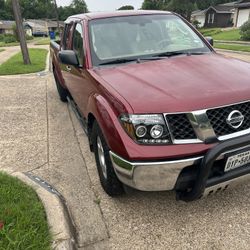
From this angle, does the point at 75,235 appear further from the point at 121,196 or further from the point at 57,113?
the point at 57,113

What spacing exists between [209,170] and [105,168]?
1063 mm

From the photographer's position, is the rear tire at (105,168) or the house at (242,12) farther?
the house at (242,12)

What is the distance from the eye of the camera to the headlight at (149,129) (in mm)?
2346

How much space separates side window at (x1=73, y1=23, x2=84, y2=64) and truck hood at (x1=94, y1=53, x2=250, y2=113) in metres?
0.62

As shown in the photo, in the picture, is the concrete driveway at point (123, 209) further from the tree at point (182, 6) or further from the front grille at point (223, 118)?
the tree at point (182, 6)

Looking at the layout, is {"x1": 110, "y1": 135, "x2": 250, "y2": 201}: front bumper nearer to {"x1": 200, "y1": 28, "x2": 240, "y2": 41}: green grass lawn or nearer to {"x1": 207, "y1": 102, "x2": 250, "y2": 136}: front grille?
{"x1": 207, "y1": 102, "x2": 250, "y2": 136}: front grille

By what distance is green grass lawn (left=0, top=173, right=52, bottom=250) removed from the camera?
93.7 inches

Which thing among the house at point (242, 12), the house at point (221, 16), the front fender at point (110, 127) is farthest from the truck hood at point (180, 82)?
the house at point (221, 16)

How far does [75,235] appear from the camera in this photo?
105 inches

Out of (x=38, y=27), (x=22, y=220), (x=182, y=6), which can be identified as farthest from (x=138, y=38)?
(x=38, y=27)

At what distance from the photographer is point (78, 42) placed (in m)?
4.08

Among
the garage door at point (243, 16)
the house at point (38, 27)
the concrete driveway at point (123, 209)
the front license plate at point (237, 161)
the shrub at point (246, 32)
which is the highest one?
the front license plate at point (237, 161)

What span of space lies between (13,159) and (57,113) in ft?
6.97

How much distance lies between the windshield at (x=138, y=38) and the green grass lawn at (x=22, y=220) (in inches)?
62.6
